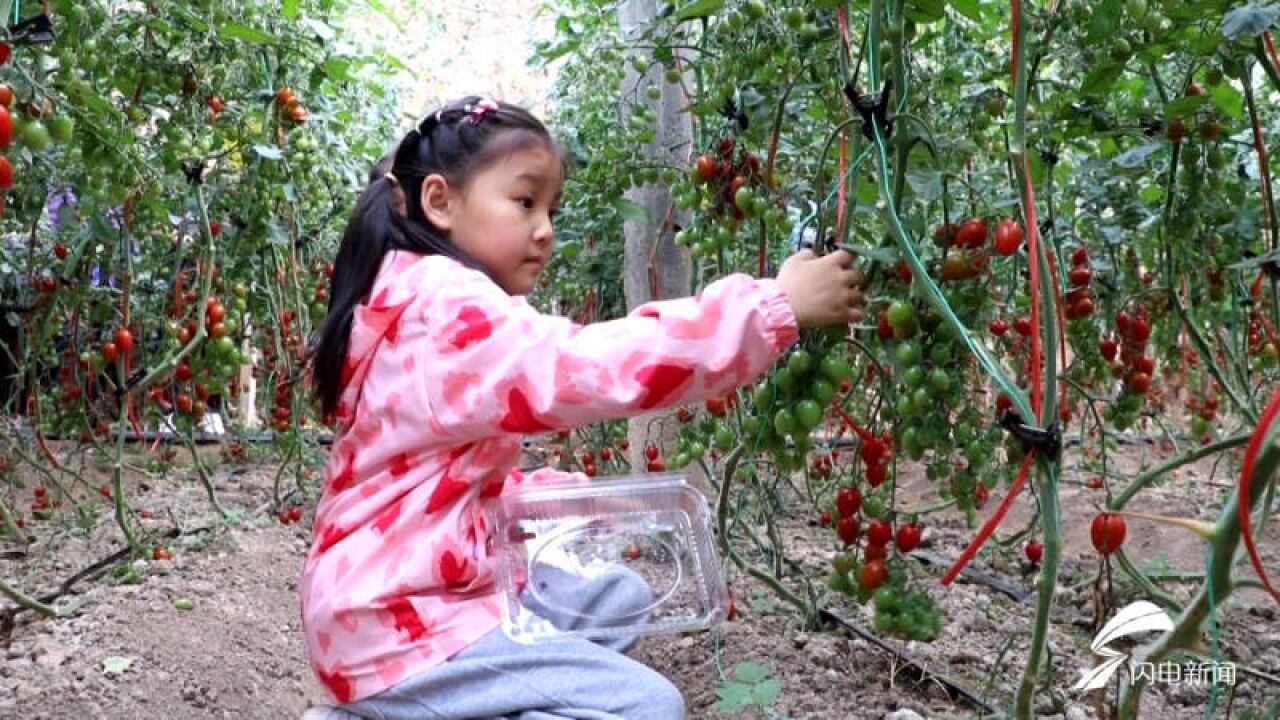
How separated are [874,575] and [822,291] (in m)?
0.47

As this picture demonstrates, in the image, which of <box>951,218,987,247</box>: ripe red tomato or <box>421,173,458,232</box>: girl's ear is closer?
<box>951,218,987,247</box>: ripe red tomato

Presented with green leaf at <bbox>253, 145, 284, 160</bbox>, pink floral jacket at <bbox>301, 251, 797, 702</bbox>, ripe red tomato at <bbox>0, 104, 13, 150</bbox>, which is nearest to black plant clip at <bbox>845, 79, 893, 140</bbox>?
pink floral jacket at <bbox>301, 251, 797, 702</bbox>

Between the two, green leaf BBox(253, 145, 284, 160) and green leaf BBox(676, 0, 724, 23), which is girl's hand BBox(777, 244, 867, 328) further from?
green leaf BBox(253, 145, 284, 160)

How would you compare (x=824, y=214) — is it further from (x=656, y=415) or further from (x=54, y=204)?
(x=54, y=204)

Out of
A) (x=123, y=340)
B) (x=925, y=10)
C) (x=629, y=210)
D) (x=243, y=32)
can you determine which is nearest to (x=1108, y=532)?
(x=925, y=10)

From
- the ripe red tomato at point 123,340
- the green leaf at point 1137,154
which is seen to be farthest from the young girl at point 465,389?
the ripe red tomato at point 123,340

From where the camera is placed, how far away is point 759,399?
1.33 m

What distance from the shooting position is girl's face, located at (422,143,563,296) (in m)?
1.51

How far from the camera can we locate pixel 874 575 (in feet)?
4.92

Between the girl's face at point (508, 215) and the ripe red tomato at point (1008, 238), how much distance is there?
0.58 meters

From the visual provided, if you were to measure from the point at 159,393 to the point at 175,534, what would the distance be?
55cm

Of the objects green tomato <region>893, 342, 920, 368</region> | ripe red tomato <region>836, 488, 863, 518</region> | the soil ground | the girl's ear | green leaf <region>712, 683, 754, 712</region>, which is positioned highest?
the girl's ear

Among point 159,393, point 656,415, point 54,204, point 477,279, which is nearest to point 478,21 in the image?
point 54,204

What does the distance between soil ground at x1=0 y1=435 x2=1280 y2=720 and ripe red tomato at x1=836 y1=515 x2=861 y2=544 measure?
26 cm
